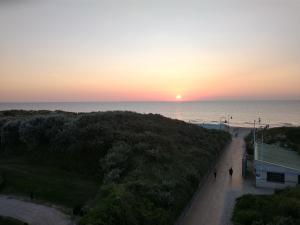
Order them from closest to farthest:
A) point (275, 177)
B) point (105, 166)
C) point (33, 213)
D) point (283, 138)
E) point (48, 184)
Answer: point (33, 213) → point (48, 184) → point (105, 166) → point (275, 177) → point (283, 138)

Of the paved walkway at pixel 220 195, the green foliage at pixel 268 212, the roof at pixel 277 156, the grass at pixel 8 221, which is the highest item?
the roof at pixel 277 156

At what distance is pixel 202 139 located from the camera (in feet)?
175

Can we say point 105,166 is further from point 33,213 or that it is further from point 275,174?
point 275,174

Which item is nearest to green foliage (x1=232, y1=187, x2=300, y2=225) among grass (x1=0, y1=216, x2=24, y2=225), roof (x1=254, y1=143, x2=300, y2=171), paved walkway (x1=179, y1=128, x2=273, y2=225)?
paved walkway (x1=179, y1=128, x2=273, y2=225)

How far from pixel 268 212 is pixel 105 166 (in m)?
15.9

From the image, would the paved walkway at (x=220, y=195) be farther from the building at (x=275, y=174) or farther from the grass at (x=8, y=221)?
the grass at (x=8, y=221)

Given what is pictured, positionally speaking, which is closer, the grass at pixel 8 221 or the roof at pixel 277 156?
the grass at pixel 8 221

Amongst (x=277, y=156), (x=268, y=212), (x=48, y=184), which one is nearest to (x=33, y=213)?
(x=48, y=184)

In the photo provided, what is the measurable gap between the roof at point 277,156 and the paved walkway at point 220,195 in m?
3.15

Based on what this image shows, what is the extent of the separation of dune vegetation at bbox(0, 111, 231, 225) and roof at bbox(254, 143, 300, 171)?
6184mm

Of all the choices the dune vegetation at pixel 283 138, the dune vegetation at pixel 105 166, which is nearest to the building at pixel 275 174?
the dune vegetation at pixel 105 166

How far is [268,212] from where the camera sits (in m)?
24.9

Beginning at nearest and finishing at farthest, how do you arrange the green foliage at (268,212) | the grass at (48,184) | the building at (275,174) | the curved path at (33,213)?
the curved path at (33,213), the green foliage at (268,212), the grass at (48,184), the building at (275,174)

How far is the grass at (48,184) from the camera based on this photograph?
2694 cm
